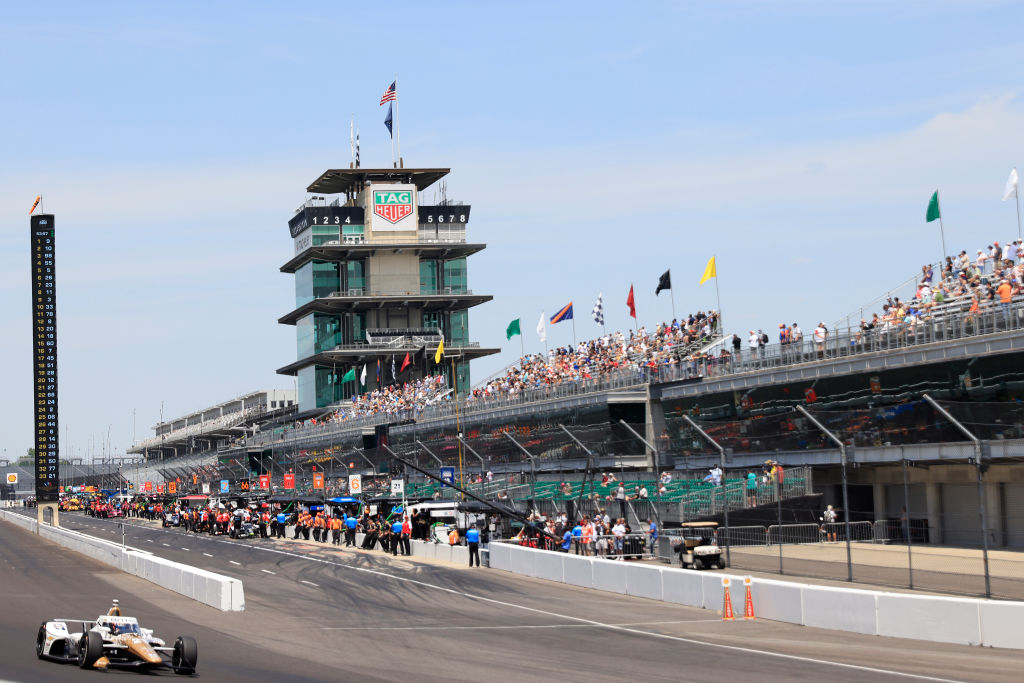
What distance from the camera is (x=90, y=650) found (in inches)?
714

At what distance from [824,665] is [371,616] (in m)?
11.1

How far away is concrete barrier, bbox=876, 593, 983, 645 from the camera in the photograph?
20359 millimetres

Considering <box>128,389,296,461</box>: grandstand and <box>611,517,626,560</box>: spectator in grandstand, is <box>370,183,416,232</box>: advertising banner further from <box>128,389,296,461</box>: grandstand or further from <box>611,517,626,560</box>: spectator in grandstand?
<box>611,517,626,560</box>: spectator in grandstand

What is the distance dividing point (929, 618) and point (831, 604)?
2.30 m

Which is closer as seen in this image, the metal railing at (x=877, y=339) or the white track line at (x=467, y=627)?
the white track line at (x=467, y=627)

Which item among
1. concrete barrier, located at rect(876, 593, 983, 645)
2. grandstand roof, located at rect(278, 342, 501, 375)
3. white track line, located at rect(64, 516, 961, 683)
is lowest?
white track line, located at rect(64, 516, 961, 683)

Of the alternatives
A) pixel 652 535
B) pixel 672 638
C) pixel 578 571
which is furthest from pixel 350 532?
pixel 672 638

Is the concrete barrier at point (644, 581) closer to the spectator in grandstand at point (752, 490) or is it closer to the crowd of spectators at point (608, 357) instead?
the spectator in grandstand at point (752, 490)

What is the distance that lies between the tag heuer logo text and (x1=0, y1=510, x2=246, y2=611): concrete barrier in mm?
73768

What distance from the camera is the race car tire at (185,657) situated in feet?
58.5

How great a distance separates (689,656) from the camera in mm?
19906

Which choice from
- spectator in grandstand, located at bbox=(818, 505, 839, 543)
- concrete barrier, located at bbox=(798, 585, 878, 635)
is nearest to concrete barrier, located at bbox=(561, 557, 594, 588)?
spectator in grandstand, located at bbox=(818, 505, 839, 543)

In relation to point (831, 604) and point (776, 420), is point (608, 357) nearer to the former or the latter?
point (776, 420)

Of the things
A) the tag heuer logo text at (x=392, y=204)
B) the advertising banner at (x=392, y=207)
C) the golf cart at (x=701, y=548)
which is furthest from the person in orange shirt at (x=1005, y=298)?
the tag heuer logo text at (x=392, y=204)
